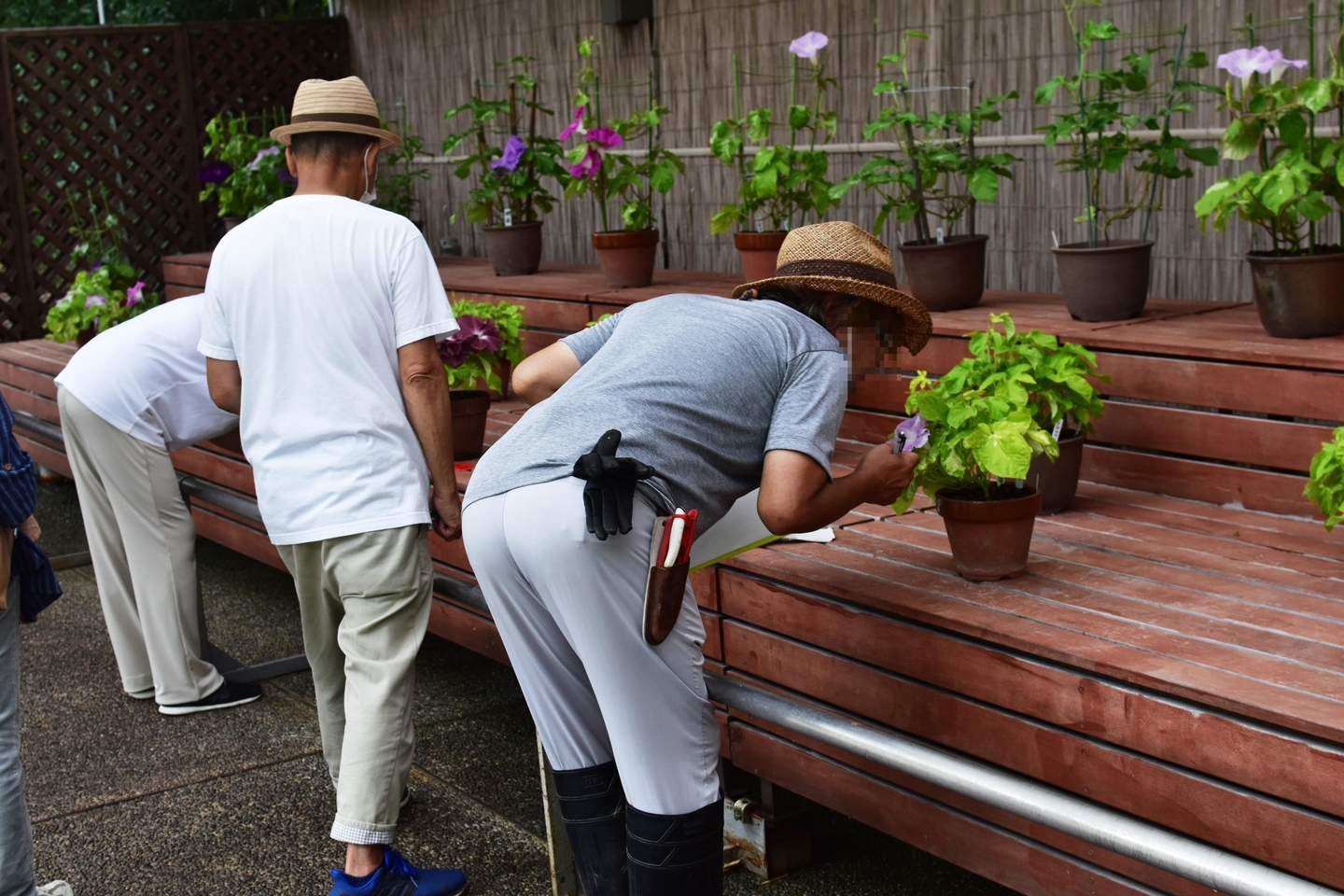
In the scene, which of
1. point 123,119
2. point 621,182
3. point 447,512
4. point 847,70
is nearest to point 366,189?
point 447,512

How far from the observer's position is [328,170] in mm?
2830

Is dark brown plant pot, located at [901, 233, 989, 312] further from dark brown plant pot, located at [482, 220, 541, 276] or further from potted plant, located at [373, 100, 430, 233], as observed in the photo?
potted plant, located at [373, 100, 430, 233]

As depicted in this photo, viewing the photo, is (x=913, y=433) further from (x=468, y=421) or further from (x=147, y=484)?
(x=147, y=484)

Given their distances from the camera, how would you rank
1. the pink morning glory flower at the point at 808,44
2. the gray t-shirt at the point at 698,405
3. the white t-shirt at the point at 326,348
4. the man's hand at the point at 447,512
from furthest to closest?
the pink morning glory flower at the point at 808,44
the man's hand at the point at 447,512
the white t-shirt at the point at 326,348
the gray t-shirt at the point at 698,405

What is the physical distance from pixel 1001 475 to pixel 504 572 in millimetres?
912

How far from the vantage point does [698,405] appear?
208 centimetres

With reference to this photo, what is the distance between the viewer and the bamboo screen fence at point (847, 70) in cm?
390

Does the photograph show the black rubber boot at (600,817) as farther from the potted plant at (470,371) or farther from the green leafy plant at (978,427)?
the potted plant at (470,371)

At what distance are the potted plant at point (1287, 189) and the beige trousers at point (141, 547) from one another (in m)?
2.76

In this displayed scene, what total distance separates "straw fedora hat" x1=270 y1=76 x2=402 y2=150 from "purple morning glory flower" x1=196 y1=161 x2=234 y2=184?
5027 mm

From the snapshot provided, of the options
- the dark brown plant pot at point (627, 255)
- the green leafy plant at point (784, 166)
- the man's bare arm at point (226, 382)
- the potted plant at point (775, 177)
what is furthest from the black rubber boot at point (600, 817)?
the dark brown plant pot at point (627, 255)

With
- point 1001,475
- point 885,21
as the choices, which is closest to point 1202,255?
point 885,21

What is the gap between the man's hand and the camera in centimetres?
292

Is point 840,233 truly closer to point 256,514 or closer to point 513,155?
point 256,514
